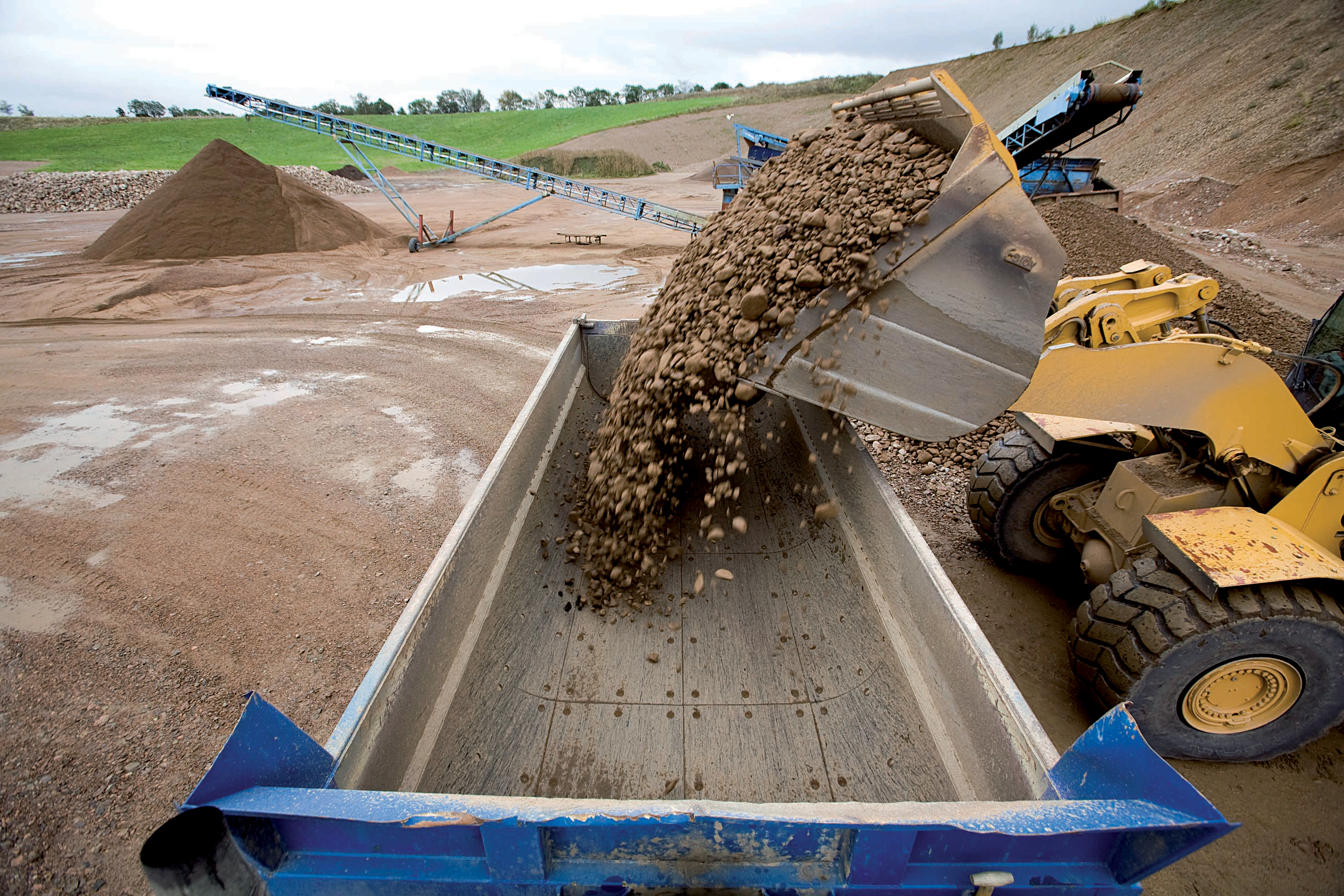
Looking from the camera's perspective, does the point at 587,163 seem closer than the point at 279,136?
Yes

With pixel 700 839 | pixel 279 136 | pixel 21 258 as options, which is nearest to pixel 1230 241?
pixel 700 839

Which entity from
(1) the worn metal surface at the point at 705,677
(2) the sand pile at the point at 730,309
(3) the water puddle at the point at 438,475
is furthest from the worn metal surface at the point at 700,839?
(3) the water puddle at the point at 438,475

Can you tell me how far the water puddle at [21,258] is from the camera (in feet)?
35.9

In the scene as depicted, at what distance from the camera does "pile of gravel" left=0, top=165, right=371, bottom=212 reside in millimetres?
17938

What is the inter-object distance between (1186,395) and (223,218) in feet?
45.7

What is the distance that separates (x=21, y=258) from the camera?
37.7 ft

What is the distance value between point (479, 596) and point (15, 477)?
444 cm

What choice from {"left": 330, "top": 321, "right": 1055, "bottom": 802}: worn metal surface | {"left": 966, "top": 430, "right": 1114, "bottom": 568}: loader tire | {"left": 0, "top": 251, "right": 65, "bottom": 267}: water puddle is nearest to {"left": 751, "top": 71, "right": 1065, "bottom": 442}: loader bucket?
{"left": 330, "top": 321, "right": 1055, "bottom": 802}: worn metal surface

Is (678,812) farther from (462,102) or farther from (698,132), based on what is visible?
(462,102)

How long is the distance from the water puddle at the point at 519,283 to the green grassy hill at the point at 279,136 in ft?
37.7

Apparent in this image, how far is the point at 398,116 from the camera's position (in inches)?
1986

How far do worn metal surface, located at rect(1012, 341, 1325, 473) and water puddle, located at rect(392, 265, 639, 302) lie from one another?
8.08 meters

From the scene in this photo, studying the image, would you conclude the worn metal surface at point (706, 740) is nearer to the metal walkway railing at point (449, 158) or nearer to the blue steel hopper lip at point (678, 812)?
the blue steel hopper lip at point (678, 812)

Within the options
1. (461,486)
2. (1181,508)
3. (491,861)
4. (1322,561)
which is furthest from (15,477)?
(1322,561)
